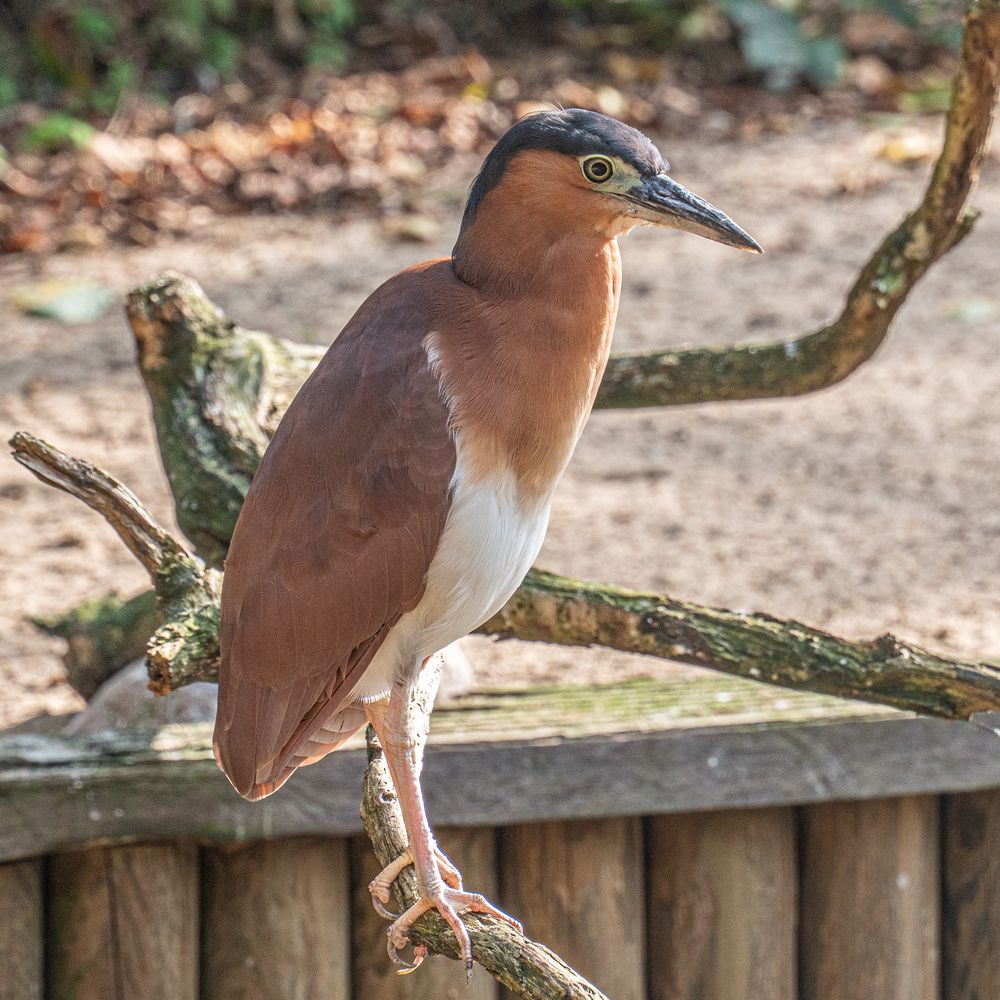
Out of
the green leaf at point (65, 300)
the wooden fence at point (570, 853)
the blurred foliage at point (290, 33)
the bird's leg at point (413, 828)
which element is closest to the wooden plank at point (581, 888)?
the wooden fence at point (570, 853)

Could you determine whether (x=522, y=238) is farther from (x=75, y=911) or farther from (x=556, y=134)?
(x=75, y=911)

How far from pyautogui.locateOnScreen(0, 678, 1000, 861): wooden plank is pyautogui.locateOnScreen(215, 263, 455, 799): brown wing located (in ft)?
1.87

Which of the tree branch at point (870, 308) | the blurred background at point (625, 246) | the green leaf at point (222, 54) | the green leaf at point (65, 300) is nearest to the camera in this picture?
the tree branch at point (870, 308)

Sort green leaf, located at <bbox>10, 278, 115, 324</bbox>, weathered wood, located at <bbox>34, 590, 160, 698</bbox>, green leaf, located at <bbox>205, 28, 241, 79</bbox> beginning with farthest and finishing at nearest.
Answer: green leaf, located at <bbox>205, 28, 241, 79</bbox>, green leaf, located at <bbox>10, 278, 115, 324</bbox>, weathered wood, located at <bbox>34, 590, 160, 698</bbox>

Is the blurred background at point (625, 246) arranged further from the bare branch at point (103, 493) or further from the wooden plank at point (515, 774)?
the bare branch at point (103, 493)

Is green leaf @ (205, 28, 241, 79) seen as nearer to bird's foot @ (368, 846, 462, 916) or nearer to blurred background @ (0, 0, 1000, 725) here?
blurred background @ (0, 0, 1000, 725)

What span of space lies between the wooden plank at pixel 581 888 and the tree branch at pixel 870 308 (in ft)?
3.59

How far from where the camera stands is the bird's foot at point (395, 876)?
2.63m

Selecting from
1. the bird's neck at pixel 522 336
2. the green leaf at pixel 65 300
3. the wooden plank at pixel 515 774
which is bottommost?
the wooden plank at pixel 515 774

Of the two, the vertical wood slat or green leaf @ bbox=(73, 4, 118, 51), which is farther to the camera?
green leaf @ bbox=(73, 4, 118, 51)

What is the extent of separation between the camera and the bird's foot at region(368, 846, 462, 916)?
263 centimetres

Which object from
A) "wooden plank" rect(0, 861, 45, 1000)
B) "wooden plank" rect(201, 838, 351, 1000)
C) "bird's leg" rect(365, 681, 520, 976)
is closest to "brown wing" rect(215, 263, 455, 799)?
"bird's leg" rect(365, 681, 520, 976)

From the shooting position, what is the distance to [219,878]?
3.19 metres

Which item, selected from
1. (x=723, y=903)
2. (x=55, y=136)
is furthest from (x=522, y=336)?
(x=55, y=136)
